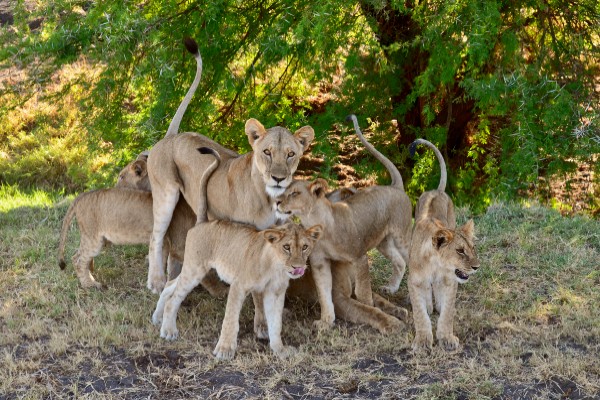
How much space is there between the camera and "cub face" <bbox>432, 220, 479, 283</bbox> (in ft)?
19.8

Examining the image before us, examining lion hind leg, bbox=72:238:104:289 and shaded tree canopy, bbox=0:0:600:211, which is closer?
lion hind leg, bbox=72:238:104:289

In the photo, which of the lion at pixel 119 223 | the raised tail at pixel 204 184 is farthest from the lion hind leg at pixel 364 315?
the lion at pixel 119 223

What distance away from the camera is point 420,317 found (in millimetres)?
6258

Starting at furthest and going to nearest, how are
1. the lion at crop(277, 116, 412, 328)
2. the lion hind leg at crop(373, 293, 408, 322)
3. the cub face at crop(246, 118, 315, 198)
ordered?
the lion hind leg at crop(373, 293, 408, 322), the lion at crop(277, 116, 412, 328), the cub face at crop(246, 118, 315, 198)

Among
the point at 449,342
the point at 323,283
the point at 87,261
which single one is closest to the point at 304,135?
the point at 323,283

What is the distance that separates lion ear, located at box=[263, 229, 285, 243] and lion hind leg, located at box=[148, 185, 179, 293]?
5.15 ft

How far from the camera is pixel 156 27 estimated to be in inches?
390

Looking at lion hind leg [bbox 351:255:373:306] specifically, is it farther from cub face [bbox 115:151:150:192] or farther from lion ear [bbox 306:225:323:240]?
cub face [bbox 115:151:150:192]

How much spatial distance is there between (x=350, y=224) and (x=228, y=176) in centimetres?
93

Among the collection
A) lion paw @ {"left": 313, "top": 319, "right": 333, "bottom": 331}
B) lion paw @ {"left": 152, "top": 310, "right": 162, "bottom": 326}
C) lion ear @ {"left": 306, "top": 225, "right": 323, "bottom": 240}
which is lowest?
lion paw @ {"left": 152, "top": 310, "right": 162, "bottom": 326}

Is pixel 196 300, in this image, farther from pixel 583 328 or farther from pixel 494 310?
pixel 583 328

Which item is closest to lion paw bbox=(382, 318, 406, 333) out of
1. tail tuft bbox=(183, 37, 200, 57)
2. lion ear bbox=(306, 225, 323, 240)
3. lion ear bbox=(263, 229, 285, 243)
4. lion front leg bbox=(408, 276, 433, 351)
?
lion front leg bbox=(408, 276, 433, 351)

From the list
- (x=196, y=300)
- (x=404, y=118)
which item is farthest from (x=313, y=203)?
(x=404, y=118)

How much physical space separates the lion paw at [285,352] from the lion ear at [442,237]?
1105 millimetres
